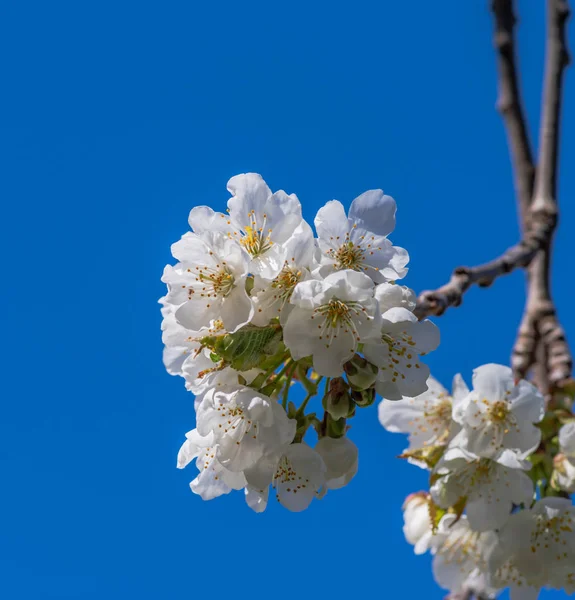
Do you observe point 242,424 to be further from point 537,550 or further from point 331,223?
point 537,550

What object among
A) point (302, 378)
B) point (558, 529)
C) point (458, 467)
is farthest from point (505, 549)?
point (302, 378)

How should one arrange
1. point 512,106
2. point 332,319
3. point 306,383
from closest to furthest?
point 332,319 → point 306,383 → point 512,106

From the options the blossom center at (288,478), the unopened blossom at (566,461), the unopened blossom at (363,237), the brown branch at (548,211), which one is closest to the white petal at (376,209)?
the unopened blossom at (363,237)

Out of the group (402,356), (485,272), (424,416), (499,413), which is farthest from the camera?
(485,272)

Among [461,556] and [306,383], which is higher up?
[306,383]

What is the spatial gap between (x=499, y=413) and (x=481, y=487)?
0.80 feet

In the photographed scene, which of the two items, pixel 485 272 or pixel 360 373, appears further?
pixel 485 272

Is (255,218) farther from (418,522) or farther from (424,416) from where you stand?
(418,522)

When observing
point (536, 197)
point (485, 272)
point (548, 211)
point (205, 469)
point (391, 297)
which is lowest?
point (205, 469)

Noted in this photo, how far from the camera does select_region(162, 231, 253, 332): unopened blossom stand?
1893 mm

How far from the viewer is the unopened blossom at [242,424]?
1.87 metres

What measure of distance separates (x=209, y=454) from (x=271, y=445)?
0.70ft

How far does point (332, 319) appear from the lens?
1.83 meters

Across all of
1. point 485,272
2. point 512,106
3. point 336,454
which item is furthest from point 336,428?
point 512,106
